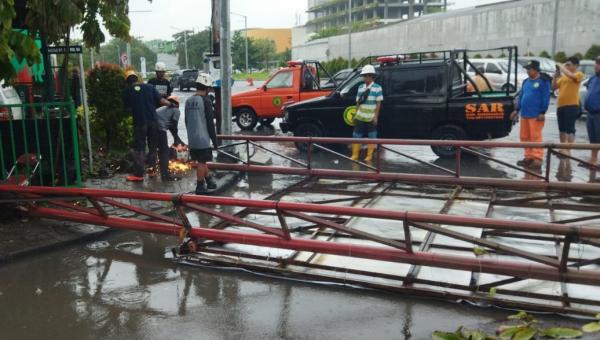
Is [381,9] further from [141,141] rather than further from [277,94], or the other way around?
[141,141]

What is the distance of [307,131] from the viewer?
12.4 meters

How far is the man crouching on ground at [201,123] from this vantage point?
313 inches

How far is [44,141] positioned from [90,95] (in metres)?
3.11

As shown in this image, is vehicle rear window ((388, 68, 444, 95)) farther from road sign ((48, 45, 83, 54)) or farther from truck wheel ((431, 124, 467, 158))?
road sign ((48, 45, 83, 54))

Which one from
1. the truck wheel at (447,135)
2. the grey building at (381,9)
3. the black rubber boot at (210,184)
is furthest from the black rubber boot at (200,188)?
the grey building at (381,9)

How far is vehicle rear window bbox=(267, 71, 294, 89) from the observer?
1584 cm

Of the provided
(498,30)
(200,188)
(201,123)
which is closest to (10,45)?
(201,123)

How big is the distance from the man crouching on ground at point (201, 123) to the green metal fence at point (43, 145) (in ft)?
5.26

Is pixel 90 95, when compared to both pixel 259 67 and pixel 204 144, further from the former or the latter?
pixel 259 67

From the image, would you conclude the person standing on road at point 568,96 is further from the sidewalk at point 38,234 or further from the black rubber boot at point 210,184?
the sidewalk at point 38,234

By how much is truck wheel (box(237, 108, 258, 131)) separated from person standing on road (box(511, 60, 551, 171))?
27.8 feet

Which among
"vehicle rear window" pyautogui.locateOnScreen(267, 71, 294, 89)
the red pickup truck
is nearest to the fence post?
the red pickup truck

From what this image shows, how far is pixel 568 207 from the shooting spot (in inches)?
279

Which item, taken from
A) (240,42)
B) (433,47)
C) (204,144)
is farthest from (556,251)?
(240,42)
